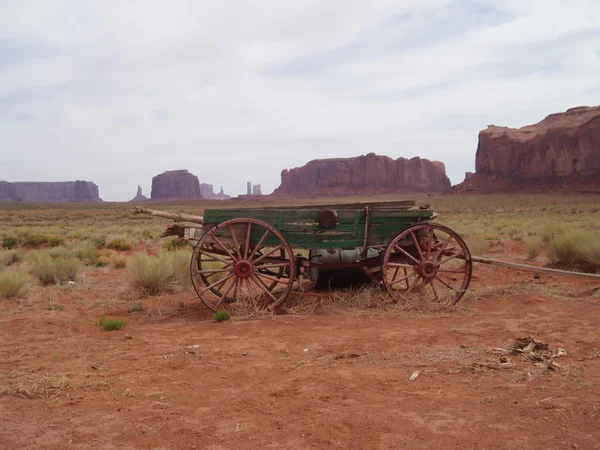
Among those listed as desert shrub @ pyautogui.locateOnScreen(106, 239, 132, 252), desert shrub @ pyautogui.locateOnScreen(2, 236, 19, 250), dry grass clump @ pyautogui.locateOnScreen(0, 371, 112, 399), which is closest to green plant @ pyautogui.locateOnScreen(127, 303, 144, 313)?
dry grass clump @ pyautogui.locateOnScreen(0, 371, 112, 399)

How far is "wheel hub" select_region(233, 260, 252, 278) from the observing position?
6.48 m

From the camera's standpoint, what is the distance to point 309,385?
12.8 ft

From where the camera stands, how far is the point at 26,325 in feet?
19.7

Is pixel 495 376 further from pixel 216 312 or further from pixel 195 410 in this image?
pixel 216 312

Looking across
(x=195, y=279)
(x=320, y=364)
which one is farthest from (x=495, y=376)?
(x=195, y=279)

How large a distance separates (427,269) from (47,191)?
174 m

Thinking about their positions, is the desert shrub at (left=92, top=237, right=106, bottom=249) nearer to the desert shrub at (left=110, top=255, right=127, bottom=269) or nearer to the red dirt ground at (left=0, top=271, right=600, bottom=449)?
the desert shrub at (left=110, top=255, right=127, bottom=269)

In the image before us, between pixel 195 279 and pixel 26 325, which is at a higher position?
pixel 195 279

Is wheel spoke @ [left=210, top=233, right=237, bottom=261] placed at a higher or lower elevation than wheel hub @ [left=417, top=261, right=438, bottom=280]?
higher

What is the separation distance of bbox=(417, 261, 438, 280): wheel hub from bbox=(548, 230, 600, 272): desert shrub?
4517 millimetres

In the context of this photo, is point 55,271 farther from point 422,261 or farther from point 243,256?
Answer: point 422,261

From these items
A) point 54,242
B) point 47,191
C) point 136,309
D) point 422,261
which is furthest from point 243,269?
point 47,191

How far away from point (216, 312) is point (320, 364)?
7.56 ft

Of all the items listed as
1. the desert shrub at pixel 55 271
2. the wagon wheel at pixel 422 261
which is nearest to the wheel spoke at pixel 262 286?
the wagon wheel at pixel 422 261
